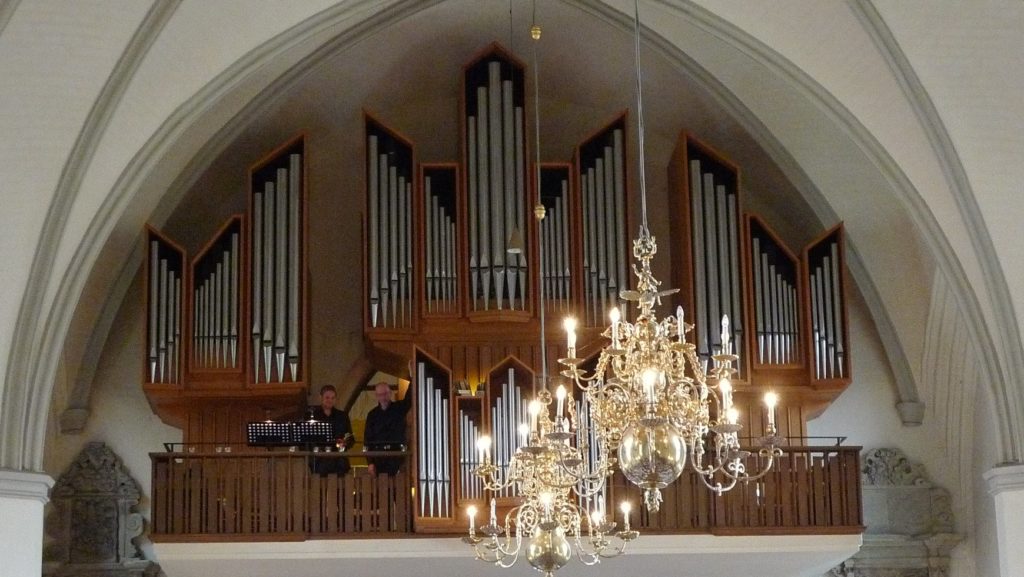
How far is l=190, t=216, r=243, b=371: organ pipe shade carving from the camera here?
17328 mm

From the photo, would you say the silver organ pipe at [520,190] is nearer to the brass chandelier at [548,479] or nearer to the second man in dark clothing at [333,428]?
the second man in dark clothing at [333,428]

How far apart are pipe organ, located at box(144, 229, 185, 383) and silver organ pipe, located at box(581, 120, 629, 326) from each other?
3.74 meters

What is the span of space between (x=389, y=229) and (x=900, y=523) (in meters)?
6.20

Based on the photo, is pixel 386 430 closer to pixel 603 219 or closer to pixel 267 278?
pixel 267 278

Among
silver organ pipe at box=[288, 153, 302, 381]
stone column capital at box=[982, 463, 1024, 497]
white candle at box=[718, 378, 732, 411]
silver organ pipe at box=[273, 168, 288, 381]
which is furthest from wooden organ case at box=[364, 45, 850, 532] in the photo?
white candle at box=[718, 378, 732, 411]

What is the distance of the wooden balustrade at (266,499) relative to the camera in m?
16.6

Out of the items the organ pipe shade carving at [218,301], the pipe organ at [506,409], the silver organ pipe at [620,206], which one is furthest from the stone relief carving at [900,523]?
the organ pipe shade carving at [218,301]

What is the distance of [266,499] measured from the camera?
16719 mm

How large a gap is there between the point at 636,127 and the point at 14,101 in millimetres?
7252

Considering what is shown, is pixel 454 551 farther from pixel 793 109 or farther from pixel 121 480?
pixel 793 109

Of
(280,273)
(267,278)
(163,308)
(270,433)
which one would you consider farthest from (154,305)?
(270,433)

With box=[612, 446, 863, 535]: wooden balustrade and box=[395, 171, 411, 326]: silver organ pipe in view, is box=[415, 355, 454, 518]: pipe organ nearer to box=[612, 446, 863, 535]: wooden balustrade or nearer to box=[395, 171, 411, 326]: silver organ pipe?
box=[395, 171, 411, 326]: silver organ pipe

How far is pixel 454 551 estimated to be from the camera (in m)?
16.8

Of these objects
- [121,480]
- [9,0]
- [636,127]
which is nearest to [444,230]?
[636,127]
